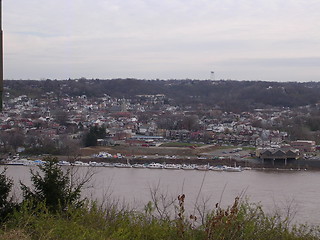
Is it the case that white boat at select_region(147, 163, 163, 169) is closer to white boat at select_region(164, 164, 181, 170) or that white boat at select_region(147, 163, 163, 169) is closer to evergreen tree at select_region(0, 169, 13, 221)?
white boat at select_region(164, 164, 181, 170)

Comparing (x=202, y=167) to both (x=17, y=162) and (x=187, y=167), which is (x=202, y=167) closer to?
(x=187, y=167)

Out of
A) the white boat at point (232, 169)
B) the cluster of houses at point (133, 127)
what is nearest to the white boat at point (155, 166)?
the white boat at point (232, 169)

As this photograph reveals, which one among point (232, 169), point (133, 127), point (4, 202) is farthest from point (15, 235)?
point (133, 127)

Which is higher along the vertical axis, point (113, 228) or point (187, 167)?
point (113, 228)

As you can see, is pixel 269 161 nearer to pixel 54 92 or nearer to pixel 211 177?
pixel 211 177

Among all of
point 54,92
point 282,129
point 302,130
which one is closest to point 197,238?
point 302,130

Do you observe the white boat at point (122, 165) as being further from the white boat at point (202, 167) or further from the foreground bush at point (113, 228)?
the foreground bush at point (113, 228)

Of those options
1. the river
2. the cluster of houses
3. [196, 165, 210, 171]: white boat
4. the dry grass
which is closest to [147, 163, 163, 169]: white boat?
the river

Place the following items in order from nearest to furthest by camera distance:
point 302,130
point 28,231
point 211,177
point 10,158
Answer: point 28,231 → point 211,177 → point 10,158 → point 302,130
